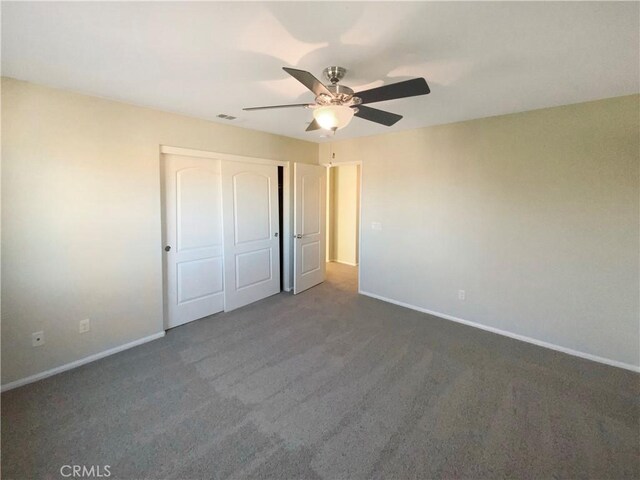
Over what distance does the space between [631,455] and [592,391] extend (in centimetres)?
64

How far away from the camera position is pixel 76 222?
2.43 meters

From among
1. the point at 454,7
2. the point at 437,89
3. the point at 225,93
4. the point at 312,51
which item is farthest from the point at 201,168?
the point at 454,7

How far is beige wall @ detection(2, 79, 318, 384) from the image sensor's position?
2172 mm

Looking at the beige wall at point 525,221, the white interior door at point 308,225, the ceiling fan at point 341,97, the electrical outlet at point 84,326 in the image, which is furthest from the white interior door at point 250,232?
the ceiling fan at point 341,97

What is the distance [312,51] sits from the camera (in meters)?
1.71

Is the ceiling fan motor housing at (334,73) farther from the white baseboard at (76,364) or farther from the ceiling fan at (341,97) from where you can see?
the white baseboard at (76,364)

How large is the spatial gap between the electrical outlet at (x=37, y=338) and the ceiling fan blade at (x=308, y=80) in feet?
9.47

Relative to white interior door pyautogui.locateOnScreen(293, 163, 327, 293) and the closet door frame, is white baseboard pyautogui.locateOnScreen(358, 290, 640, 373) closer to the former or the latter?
white interior door pyautogui.locateOnScreen(293, 163, 327, 293)

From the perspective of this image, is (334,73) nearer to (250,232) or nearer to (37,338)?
(250,232)

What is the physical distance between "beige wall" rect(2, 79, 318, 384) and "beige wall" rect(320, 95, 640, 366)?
2943 mm

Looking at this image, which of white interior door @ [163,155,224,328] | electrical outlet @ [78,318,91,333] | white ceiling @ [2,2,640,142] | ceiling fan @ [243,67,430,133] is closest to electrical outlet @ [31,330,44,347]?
electrical outlet @ [78,318,91,333]

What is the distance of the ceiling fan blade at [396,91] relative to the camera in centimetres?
151

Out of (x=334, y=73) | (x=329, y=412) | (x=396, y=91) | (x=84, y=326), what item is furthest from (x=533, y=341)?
(x=84, y=326)

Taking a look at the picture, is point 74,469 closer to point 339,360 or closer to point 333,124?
point 339,360
